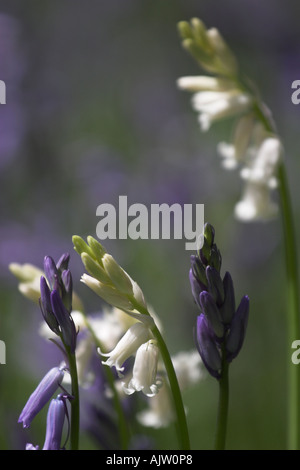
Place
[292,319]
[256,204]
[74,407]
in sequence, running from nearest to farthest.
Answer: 1. [74,407]
2. [292,319]
3. [256,204]

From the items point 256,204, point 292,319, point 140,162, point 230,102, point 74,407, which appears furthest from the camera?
point 140,162

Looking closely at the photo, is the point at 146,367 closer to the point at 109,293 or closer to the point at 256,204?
the point at 109,293

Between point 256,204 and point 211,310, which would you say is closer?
point 211,310

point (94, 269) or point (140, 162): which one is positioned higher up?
point (140, 162)

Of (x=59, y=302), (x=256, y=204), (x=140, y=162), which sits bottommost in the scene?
(x=59, y=302)

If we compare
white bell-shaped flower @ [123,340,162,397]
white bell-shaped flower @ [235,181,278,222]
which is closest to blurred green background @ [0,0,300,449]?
white bell-shaped flower @ [235,181,278,222]

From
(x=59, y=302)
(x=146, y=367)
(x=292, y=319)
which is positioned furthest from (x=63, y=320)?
(x=292, y=319)
